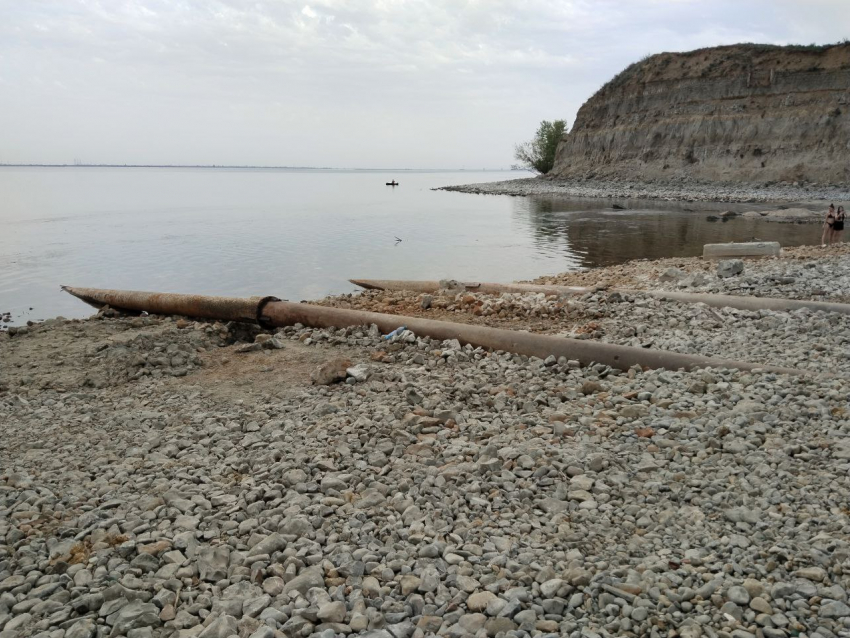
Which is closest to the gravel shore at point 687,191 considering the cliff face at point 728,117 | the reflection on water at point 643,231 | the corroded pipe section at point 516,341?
the cliff face at point 728,117

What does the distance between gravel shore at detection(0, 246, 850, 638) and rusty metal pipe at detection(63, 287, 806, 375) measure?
26cm

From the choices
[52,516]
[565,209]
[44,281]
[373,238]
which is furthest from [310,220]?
[52,516]

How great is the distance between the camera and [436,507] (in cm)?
450

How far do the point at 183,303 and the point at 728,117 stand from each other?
6238 centimetres

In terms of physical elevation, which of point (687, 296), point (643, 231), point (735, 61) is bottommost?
point (687, 296)

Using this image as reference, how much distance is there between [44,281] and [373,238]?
1580cm

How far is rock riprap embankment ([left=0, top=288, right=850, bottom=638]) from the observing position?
3.43 metres

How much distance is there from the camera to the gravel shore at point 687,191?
1902 inches

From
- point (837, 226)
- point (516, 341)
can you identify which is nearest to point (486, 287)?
point (516, 341)

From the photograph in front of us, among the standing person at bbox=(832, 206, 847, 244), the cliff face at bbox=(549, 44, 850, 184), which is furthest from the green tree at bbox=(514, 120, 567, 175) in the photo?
the standing person at bbox=(832, 206, 847, 244)

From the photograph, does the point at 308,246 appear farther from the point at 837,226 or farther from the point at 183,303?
the point at 837,226

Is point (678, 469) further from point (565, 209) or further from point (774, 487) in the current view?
point (565, 209)

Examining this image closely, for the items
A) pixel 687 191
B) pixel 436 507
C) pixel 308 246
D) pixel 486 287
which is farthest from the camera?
pixel 687 191

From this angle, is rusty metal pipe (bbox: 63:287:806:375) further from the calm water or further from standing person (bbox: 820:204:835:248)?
standing person (bbox: 820:204:835:248)
